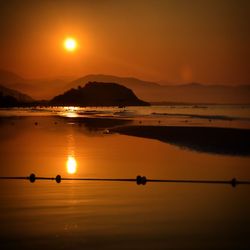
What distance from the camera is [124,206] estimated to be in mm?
10773

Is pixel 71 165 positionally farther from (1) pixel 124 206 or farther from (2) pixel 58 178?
(1) pixel 124 206

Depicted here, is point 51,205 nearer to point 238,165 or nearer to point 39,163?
point 39,163

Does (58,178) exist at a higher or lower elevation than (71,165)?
lower

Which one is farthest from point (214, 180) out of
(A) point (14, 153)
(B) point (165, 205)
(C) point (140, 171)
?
(A) point (14, 153)

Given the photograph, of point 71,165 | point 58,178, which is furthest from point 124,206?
point 71,165

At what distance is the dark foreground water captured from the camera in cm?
823


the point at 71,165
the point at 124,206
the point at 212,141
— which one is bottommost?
the point at 124,206

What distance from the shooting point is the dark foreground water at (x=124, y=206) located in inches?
324

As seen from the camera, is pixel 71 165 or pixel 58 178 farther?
pixel 71 165

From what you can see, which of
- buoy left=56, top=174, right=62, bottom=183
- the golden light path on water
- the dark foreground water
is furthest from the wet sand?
buoy left=56, top=174, right=62, bottom=183

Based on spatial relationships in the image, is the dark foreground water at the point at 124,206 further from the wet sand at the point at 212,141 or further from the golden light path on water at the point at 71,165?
the wet sand at the point at 212,141

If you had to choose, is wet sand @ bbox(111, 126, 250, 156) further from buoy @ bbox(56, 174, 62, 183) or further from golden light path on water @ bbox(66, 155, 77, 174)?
buoy @ bbox(56, 174, 62, 183)

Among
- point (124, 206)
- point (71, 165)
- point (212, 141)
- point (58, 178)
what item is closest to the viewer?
point (124, 206)

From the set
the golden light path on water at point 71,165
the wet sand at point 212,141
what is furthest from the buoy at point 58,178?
the wet sand at point 212,141
